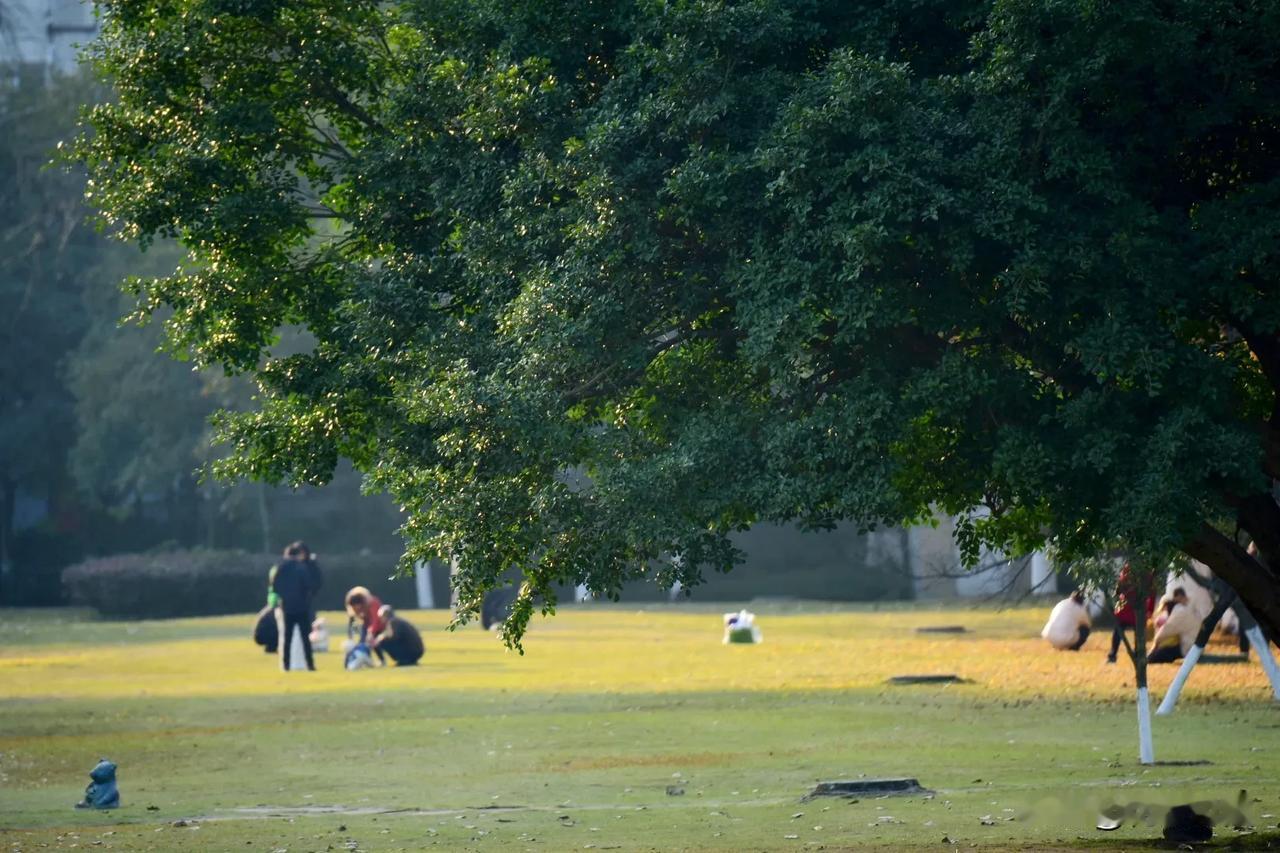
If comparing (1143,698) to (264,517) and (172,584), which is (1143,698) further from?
(264,517)

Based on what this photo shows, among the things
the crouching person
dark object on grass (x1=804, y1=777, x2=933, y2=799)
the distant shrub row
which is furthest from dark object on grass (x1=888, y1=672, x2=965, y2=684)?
the distant shrub row

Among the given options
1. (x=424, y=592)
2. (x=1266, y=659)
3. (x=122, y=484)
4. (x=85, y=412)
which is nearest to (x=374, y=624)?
(x=1266, y=659)

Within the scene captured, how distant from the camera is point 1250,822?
46.4 ft

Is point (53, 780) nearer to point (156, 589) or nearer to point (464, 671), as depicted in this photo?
point (464, 671)

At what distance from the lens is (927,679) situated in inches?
1090

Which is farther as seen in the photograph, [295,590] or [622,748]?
[295,590]

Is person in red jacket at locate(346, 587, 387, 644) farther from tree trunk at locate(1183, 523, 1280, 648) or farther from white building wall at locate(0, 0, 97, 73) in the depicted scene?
white building wall at locate(0, 0, 97, 73)

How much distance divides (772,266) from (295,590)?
21.1 metres

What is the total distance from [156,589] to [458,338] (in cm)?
4571

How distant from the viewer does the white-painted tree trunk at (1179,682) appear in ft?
69.8

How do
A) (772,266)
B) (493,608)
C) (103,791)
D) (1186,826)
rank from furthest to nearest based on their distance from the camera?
(493,608), (103,791), (1186,826), (772,266)

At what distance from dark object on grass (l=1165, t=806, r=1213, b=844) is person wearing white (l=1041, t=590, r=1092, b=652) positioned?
745 inches

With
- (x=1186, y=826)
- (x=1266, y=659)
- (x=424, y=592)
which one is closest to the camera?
(x=1186, y=826)

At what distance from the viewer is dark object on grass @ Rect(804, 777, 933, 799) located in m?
16.1
